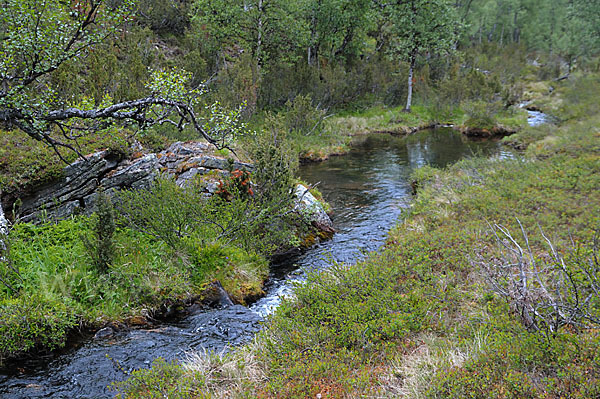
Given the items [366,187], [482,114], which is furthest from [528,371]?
[482,114]

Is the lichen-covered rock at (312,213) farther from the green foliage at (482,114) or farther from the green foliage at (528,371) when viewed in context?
the green foliage at (482,114)

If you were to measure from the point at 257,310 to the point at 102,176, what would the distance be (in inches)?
162

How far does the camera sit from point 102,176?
7.60 m

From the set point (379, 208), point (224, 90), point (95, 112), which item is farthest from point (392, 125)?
point (95, 112)

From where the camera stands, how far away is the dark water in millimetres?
4230

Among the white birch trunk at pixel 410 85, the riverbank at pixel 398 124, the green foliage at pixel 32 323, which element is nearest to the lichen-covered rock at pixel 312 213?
the green foliage at pixel 32 323

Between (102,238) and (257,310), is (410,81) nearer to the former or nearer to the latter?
(257,310)

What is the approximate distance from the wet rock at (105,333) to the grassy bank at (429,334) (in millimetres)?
1337

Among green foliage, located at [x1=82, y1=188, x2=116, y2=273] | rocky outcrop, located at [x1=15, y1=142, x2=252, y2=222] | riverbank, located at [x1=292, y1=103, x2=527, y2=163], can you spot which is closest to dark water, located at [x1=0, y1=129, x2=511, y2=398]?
green foliage, located at [x1=82, y1=188, x2=116, y2=273]

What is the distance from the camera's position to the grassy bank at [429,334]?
3285 millimetres

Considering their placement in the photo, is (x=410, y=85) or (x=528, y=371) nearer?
(x=528, y=371)

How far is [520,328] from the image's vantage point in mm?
3863

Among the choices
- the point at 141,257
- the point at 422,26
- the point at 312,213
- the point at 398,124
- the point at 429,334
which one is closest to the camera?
the point at 429,334

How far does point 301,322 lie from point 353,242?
426 centimetres
